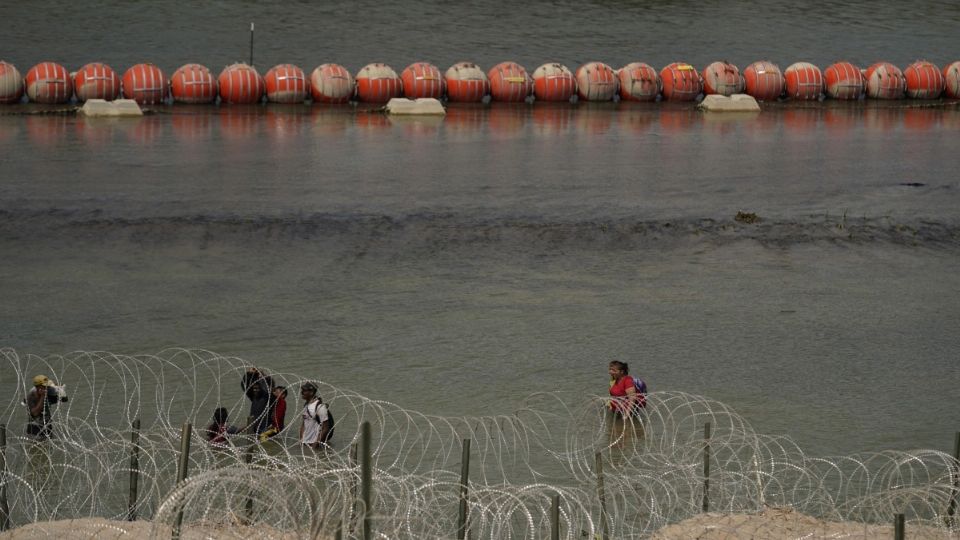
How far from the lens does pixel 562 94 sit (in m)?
56.6

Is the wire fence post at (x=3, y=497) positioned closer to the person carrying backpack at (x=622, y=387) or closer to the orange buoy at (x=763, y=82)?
the person carrying backpack at (x=622, y=387)

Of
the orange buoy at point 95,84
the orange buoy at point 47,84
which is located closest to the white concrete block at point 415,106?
the orange buoy at point 95,84

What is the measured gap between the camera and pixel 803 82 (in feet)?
191

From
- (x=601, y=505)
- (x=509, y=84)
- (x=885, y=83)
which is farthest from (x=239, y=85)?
(x=601, y=505)

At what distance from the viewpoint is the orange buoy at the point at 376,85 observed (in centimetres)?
5456

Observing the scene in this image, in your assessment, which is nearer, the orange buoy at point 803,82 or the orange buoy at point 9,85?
the orange buoy at point 9,85

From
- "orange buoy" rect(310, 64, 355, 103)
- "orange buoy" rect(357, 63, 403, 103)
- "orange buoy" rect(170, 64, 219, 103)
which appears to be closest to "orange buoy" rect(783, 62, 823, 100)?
"orange buoy" rect(357, 63, 403, 103)

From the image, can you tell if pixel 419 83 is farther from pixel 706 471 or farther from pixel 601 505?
pixel 601 505

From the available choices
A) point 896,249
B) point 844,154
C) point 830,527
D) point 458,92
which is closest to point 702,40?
point 458,92

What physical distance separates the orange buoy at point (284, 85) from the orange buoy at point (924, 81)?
2682 cm

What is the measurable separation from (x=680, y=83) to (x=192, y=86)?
20454 millimetres

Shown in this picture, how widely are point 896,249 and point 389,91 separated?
2845 cm

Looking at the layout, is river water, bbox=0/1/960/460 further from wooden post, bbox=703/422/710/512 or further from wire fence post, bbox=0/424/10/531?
wire fence post, bbox=0/424/10/531

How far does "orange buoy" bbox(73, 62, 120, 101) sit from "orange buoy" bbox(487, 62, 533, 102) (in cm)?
1547
